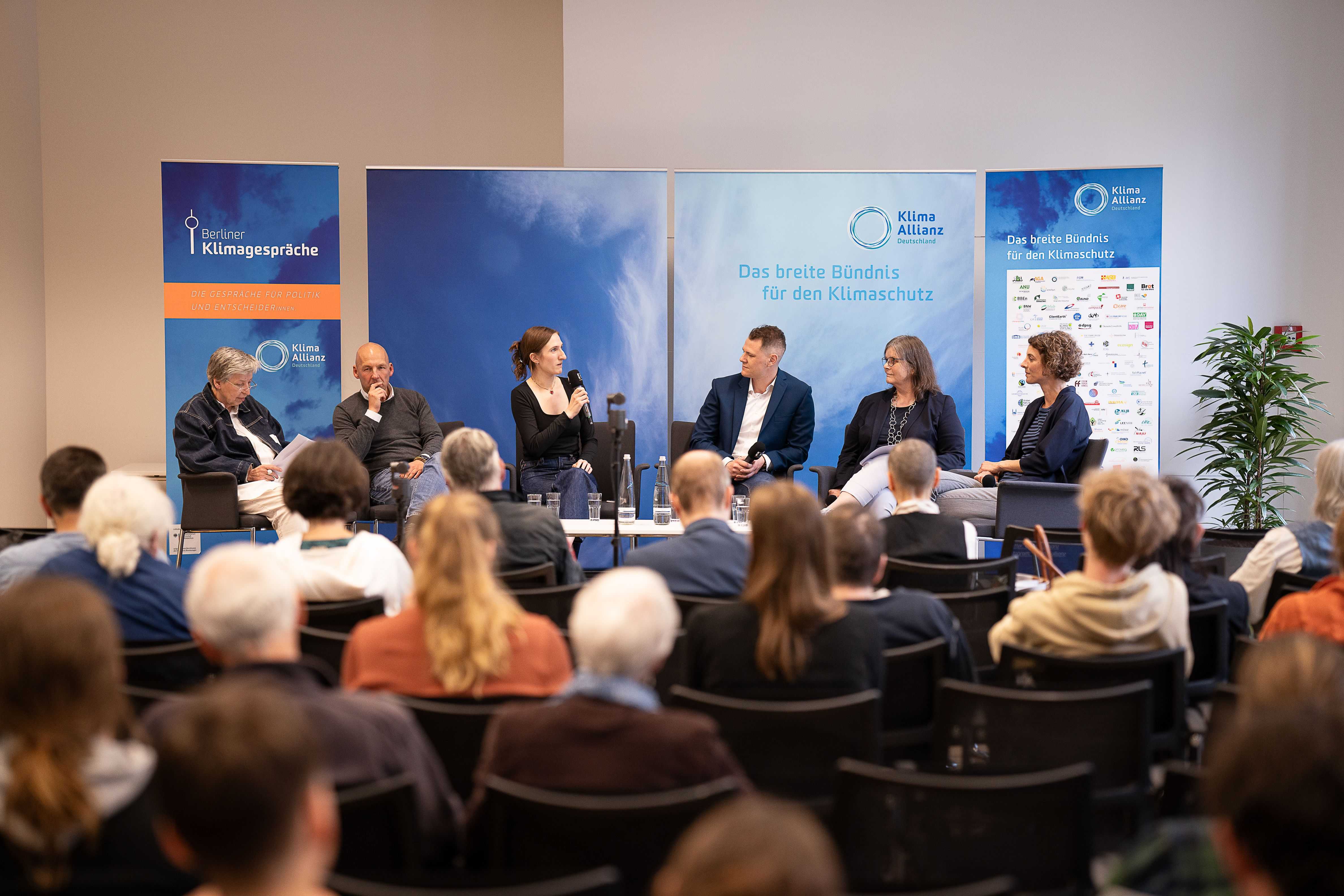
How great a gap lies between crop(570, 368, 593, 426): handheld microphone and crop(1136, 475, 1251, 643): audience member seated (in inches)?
126

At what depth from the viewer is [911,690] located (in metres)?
2.45

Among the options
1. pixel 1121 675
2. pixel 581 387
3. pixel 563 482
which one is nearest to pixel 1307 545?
pixel 1121 675

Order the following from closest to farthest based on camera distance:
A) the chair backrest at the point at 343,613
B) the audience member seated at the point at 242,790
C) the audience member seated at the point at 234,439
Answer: the audience member seated at the point at 242,790 < the chair backrest at the point at 343,613 < the audience member seated at the point at 234,439

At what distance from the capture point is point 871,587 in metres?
2.72

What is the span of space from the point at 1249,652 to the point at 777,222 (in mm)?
5191

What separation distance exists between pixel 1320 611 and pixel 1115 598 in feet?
1.44

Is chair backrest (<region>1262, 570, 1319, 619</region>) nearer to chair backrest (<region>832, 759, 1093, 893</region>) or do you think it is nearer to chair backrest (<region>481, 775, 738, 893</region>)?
chair backrest (<region>832, 759, 1093, 893</region>)

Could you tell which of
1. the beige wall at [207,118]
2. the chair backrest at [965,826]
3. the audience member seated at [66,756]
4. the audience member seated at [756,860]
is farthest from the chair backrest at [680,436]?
the audience member seated at [756,860]

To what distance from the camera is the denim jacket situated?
5891mm

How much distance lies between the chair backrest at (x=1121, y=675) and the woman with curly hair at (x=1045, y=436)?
321 centimetres

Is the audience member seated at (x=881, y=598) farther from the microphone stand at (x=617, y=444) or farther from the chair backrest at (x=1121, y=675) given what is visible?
the microphone stand at (x=617, y=444)

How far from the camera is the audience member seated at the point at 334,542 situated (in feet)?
9.89

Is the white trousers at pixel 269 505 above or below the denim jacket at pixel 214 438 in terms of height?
below

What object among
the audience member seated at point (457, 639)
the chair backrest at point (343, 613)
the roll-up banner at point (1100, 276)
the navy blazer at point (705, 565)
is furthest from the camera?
the roll-up banner at point (1100, 276)
